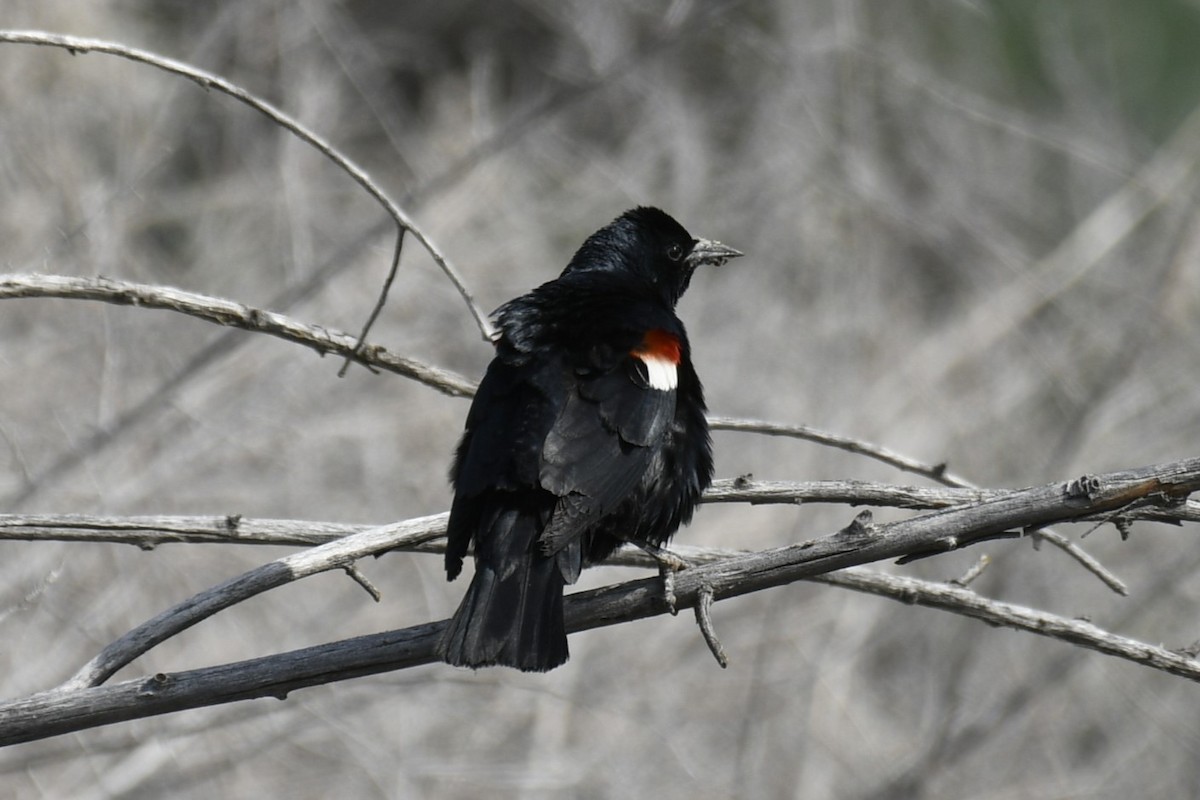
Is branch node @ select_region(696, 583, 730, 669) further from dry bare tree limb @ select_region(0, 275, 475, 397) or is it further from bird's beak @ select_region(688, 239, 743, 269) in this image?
bird's beak @ select_region(688, 239, 743, 269)

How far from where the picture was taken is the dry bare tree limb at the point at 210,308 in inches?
124

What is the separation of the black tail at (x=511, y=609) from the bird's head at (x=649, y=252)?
160 centimetres

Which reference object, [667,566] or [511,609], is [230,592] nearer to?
[511,609]

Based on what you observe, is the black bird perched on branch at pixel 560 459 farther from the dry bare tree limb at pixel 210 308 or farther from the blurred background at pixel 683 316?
the blurred background at pixel 683 316

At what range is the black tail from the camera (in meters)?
2.98

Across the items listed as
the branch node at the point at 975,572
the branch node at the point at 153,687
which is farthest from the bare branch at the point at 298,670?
the branch node at the point at 975,572

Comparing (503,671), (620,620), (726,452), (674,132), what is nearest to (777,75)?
(674,132)

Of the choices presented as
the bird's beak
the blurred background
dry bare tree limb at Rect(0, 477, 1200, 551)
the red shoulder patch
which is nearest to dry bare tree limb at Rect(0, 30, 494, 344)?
the red shoulder patch

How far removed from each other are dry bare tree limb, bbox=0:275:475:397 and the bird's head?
1.34 meters

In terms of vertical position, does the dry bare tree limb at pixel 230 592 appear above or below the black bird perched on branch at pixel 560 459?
below

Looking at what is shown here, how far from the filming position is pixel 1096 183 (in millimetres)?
12352

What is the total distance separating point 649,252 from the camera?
15.8ft

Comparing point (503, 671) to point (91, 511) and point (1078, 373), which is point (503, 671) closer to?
point (91, 511)

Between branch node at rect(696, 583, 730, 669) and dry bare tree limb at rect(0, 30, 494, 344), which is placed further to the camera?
dry bare tree limb at rect(0, 30, 494, 344)
